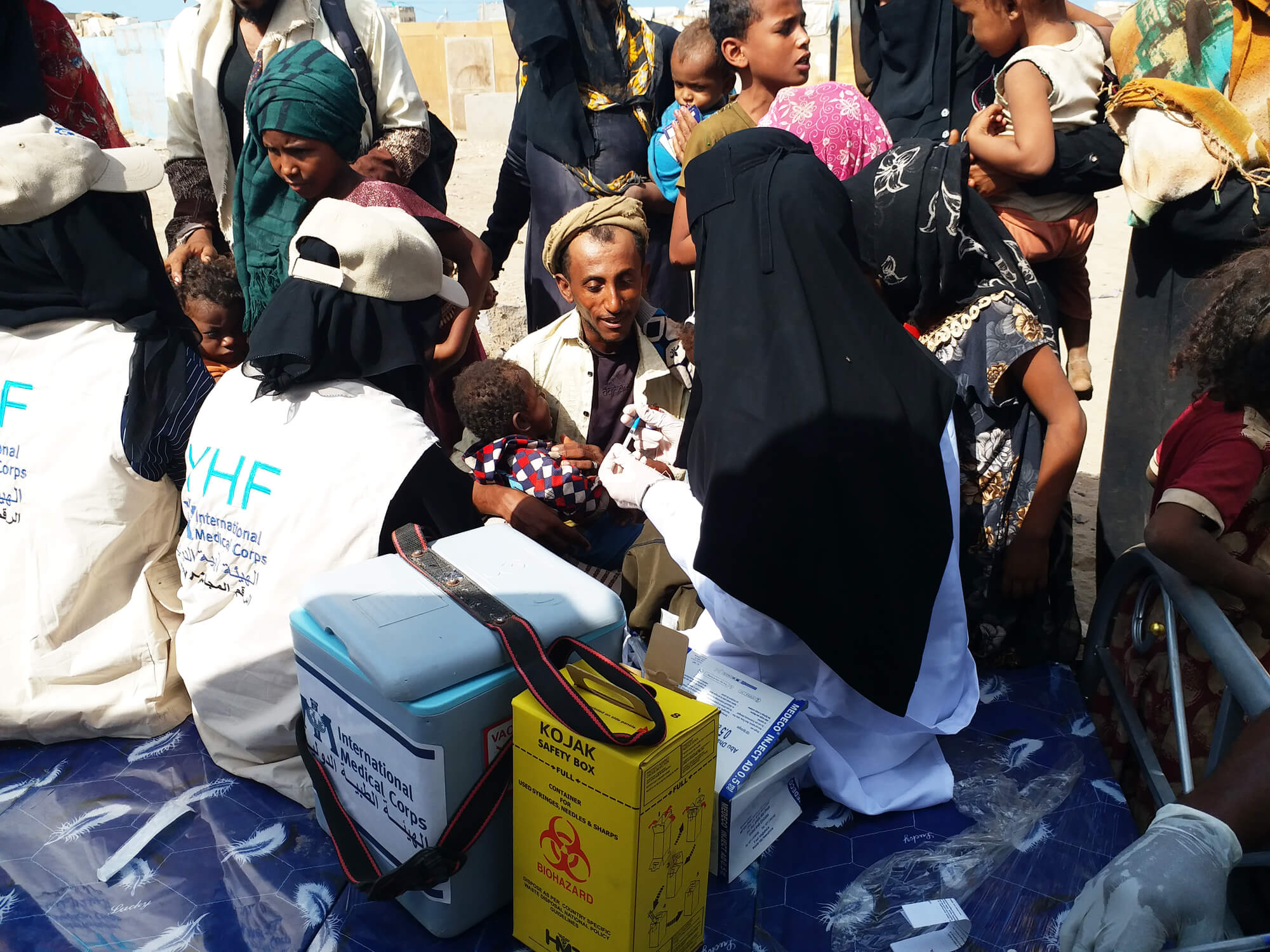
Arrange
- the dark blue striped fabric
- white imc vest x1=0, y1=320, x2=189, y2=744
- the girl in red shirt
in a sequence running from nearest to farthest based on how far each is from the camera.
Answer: the girl in red shirt, white imc vest x1=0, y1=320, x2=189, y2=744, the dark blue striped fabric

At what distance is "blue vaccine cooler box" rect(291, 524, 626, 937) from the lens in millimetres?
1449

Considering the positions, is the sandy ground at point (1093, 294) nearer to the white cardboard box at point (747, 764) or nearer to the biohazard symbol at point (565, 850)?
the white cardboard box at point (747, 764)

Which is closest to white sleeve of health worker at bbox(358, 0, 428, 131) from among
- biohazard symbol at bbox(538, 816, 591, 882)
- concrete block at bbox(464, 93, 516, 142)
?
biohazard symbol at bbox(538, 816, 591, 882)

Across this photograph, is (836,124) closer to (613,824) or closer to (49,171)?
(49,171)

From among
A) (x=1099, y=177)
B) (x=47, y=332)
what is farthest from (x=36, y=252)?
(x=1099, y=177)

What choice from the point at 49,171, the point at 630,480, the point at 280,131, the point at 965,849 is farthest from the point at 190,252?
the point at 965,849

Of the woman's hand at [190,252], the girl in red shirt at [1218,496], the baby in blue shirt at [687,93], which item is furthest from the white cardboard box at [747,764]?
the woman's hand at [190,252]

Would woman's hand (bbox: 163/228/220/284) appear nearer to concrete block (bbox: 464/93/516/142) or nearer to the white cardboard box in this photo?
the white cardboard box

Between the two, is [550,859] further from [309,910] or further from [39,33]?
[39,33]

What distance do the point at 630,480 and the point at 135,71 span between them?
73.5ft

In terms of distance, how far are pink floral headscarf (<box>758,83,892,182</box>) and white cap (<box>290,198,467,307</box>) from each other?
4.09 ft

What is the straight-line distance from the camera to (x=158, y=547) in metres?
2.29

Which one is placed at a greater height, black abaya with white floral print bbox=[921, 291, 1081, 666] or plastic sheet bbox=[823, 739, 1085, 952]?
black abaya with white floral print bbox=[921, 291, 1081, 666]

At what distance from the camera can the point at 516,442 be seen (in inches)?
105
